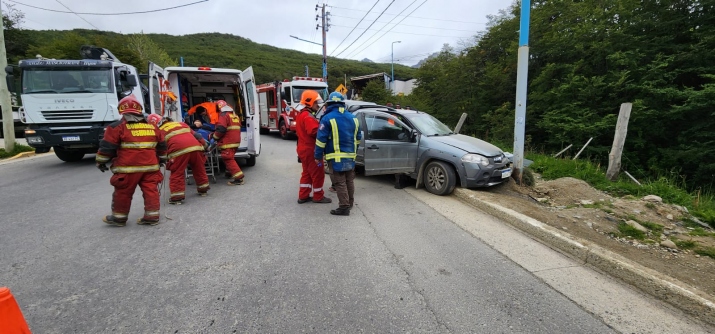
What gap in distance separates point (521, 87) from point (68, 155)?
37.7 ft

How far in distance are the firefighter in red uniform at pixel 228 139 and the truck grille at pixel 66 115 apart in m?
4.13

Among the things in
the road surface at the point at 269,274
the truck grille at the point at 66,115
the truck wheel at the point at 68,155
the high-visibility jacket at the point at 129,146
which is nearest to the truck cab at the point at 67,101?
the truck grille at the point at 66,115

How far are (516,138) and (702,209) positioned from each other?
301cm

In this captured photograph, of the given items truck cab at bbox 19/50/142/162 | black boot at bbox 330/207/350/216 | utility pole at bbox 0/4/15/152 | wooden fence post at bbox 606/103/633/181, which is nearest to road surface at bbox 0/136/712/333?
black boot at bbox 330/207/350/216

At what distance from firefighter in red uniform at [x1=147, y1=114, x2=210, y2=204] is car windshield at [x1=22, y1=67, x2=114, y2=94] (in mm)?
4513

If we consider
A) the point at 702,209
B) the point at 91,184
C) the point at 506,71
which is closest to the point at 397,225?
the point at 702,209

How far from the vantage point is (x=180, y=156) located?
17.8 feet

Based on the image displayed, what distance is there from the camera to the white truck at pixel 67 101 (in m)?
7.86

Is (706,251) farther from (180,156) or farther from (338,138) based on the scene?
(180,156)

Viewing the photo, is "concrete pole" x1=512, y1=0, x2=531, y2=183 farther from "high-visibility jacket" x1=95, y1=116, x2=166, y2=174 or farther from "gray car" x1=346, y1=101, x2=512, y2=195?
"high-visibility jacket" x1=95, y1=116, x2=166, y2=174

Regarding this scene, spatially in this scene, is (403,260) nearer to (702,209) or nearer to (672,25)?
(702,209)

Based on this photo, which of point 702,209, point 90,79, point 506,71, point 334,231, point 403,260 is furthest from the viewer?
point 506,71

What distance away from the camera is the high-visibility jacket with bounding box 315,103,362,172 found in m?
4.84

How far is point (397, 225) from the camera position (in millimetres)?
4484
